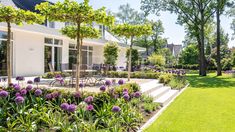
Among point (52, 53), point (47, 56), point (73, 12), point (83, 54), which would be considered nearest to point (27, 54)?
point (47, 56)

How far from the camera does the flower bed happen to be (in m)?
5.25

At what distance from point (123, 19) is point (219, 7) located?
97.2 feet

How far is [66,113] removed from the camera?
18.5 feet

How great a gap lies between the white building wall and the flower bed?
9804mm

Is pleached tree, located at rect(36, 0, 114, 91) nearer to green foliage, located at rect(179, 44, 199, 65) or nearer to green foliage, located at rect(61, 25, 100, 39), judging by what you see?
green foliage, located at rect(61, 25, 100, 39)

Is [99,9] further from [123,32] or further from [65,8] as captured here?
[123,32]

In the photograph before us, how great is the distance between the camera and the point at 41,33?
17484mm

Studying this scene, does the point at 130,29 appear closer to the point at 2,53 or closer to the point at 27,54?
the point at 27,54

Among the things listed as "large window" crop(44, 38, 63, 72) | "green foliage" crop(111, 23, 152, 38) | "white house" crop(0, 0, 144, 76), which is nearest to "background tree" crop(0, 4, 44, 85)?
"white house" crop(0, 0, 144, 76)

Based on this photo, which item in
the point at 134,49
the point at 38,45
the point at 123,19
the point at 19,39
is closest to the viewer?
the point at 19,39

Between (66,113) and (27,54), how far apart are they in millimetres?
13085

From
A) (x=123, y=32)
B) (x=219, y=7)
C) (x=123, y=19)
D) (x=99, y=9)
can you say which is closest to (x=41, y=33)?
(x=123, y=32)

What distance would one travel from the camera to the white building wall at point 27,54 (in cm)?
1664

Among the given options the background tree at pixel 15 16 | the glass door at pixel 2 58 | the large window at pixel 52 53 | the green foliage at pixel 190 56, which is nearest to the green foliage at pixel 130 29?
the large window at pixel 52 53
